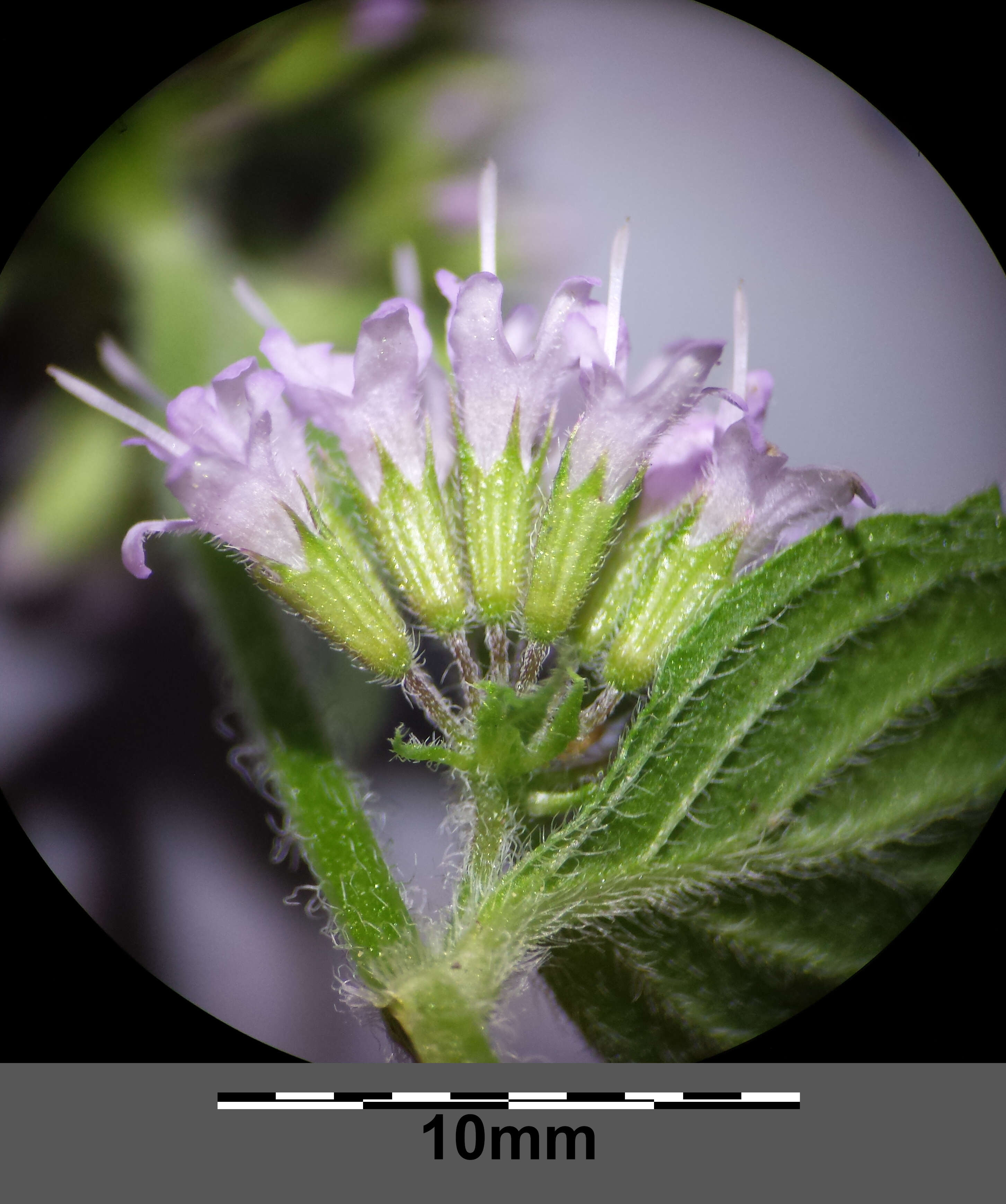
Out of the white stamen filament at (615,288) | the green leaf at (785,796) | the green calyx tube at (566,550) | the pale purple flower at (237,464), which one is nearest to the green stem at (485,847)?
the green leaf at (785,796)

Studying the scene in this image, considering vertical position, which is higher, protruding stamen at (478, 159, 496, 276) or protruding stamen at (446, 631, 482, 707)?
protruding stamen at (478, 159, 496, 276)

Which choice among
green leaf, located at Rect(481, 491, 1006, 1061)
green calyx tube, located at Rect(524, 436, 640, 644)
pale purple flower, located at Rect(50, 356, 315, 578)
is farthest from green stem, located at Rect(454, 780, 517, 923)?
pale purple flower, located at Rect(50, 356, 315, 578)

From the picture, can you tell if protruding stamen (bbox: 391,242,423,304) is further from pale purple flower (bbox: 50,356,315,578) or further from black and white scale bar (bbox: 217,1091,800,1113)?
black and white scale bar (bbox: 217,1091,800,1113)

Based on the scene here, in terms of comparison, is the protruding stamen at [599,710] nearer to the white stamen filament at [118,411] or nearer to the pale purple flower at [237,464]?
the pale purple flower at [237,464]

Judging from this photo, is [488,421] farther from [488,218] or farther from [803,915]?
[803,915]

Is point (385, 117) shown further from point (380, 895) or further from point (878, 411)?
point (380, 895)

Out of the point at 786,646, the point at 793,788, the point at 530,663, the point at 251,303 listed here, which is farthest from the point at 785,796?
the point at 251,303
